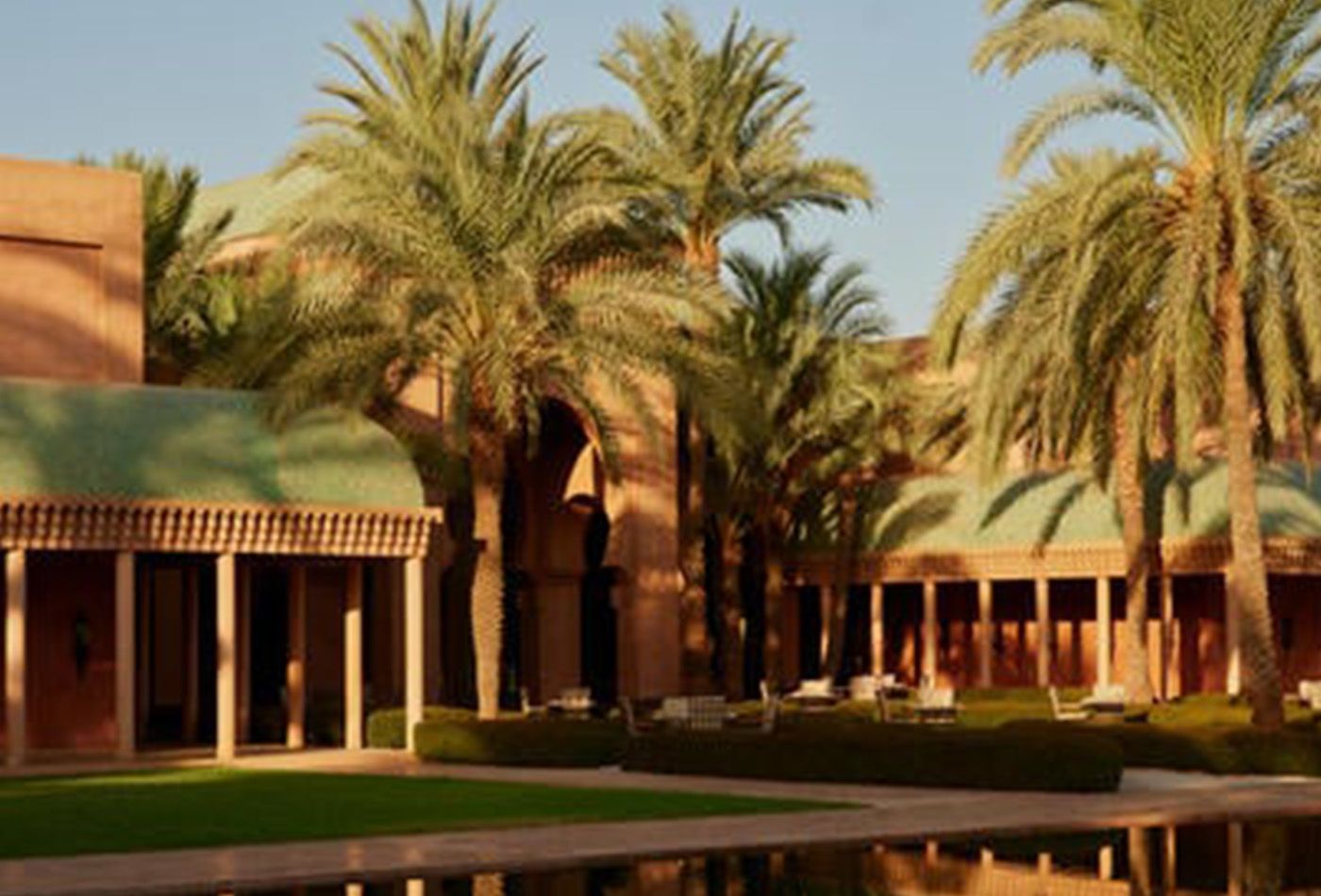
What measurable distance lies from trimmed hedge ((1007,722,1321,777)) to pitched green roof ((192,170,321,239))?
27.3 metres

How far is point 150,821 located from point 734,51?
85.1ft

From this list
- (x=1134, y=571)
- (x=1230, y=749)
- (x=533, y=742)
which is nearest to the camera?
(x=1230, y=749)

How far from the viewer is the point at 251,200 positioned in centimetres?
6025

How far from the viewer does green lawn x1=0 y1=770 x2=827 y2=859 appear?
23.0 meters

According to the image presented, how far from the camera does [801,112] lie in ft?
158

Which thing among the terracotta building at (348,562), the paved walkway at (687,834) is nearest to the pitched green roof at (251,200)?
the terracotta building at (348,562)

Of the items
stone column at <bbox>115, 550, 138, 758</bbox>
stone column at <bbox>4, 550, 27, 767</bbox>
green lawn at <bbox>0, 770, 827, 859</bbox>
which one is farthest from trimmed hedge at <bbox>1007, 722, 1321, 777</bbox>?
stone column at <bbox>4, 550, 27, 767</bbox>

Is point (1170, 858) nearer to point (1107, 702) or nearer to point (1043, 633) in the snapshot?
point (1107, 702)

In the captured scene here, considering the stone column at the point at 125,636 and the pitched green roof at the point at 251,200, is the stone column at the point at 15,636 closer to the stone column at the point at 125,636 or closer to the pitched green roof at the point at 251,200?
the stone column at the point at 125,636

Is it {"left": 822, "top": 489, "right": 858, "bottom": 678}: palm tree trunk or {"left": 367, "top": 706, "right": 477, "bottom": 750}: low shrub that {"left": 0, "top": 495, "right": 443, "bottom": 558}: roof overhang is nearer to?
{"left": 367, "top": 706, "right": 477, "bottom": 750}: low shrub

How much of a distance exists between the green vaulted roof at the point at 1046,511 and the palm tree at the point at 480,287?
11.2m

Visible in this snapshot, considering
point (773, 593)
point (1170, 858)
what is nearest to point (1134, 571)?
point (773, 593)

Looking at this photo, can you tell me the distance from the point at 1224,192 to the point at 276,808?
13364 millimetres

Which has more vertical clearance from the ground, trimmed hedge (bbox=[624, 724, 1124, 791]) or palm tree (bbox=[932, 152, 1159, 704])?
palm tree (bbox=[932, 152, 1159, 704])
